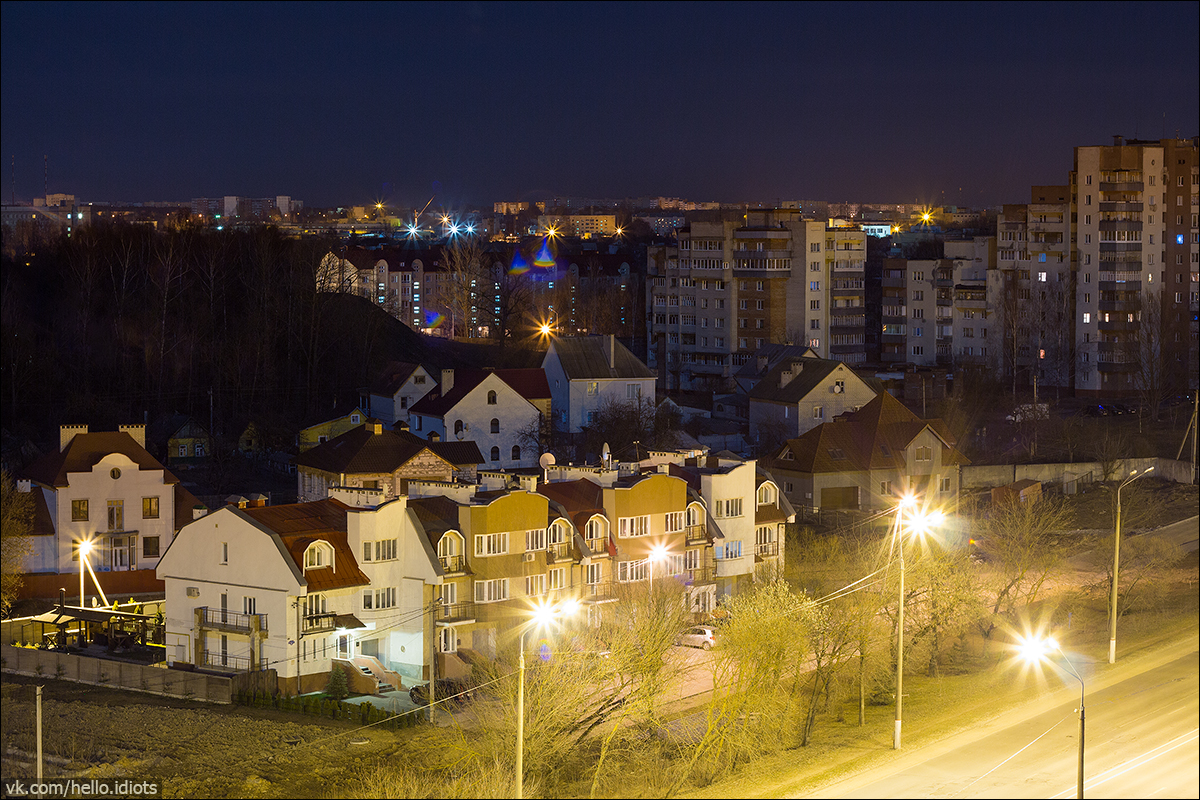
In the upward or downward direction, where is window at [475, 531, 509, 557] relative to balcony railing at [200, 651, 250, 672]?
upward

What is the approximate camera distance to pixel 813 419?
3519 cm

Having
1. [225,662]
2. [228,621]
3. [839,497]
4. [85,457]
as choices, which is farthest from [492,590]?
[839,497]

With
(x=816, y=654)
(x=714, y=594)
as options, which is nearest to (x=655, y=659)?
(x=816, y=654)

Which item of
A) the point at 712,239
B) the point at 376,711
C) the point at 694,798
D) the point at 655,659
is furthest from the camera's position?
the point at 712,239

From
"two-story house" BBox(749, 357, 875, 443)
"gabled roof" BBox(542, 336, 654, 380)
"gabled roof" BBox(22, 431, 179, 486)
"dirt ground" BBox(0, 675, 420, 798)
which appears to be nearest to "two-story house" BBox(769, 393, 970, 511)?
"two-story house" BBox(749, 357, 875, 443)

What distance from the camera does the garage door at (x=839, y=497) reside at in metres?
29.2

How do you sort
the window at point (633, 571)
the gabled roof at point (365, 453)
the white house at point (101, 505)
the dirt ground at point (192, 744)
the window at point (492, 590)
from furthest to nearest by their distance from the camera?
1. the gabled roof at point (365, 453)
2. the white house at point (101, 505)
3. the window at point (633, 571)
4. the window at point (492, 590)
5. the dirt ground at point (192, 744)

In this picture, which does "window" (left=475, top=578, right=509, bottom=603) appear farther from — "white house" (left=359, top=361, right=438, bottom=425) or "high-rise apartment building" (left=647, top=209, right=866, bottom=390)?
"high-rise apartment building" (left=647, top=209, right=866, bottom=390)

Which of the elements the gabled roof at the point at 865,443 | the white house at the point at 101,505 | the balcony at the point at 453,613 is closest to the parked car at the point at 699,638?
the balcony at the point at 453,613

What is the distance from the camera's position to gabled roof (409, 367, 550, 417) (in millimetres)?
32531

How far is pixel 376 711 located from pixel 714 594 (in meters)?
6.68

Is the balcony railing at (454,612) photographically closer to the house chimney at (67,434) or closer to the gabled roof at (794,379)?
the house chimney at (67,434)

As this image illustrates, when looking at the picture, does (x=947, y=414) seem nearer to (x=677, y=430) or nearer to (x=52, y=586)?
(x=677, y=430)

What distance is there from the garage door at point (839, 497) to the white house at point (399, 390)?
10.4 metres
